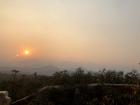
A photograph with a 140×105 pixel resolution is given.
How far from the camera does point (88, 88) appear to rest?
12.6 m

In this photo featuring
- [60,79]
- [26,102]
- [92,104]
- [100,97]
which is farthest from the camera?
[60,79]

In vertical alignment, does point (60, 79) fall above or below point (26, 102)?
above

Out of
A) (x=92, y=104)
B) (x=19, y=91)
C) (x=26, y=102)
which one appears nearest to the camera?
(x=92, y=104)

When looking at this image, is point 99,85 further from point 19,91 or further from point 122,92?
point 19,91

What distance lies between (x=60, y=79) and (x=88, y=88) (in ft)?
8.38

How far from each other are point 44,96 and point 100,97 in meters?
2.33

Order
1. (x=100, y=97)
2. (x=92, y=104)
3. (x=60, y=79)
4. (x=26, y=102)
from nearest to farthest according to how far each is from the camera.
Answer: (x=92, y=104) → (x=100, y=97) → (x=26, y=102) → (x=60, y=79)

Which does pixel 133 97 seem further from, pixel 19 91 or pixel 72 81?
pixel 19 91

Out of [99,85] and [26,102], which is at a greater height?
[99,85]

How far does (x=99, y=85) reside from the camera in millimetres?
12797

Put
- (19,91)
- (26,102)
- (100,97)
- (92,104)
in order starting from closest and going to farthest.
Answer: (92,104) → (100,97) → (26,102) → (19,91)

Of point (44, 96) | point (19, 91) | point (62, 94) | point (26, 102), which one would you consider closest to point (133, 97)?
point (62, 94)

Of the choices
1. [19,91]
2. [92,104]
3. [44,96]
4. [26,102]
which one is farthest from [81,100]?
[19,91]

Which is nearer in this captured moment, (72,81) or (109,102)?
(109,102)
